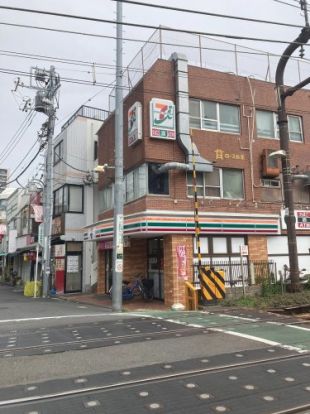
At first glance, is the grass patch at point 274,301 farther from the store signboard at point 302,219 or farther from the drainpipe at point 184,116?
the drainpipe at point 184,116

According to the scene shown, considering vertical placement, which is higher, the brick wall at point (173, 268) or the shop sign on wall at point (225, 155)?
the shop sign on wall at point (225, 155)

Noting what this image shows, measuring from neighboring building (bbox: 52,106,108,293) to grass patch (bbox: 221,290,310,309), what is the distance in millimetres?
12951

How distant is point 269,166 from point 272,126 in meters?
2.44

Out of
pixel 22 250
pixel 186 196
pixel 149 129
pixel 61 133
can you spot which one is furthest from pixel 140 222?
pixel 22 250

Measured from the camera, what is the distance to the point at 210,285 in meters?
15.5

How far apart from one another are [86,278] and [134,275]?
281 inches

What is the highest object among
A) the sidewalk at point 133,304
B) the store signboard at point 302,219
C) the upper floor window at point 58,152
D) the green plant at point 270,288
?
the upper floor window at point 58,152

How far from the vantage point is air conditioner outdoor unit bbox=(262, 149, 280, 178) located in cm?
2005

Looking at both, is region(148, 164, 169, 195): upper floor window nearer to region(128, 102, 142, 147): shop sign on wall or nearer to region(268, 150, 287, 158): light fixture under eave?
region(128, 102, 142, 147): shop sign on wall

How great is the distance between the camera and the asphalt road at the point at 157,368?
524 centimetres

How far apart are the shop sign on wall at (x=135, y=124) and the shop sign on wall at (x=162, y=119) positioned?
0.55 metres

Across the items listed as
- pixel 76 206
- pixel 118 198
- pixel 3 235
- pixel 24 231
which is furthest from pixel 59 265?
pixel 3 235

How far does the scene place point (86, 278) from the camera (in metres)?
27.1

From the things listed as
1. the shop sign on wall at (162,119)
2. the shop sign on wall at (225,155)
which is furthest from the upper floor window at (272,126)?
the shop sign on wall at (162,119)
